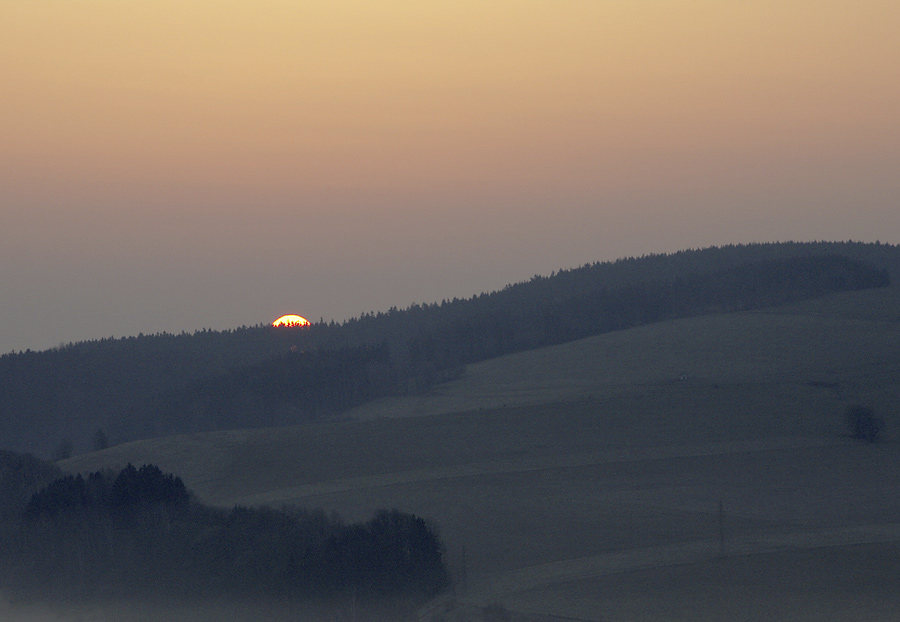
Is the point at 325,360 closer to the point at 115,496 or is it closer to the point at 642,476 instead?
the point at 642,476

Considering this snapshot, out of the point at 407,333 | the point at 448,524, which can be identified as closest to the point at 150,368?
the point at 407,333

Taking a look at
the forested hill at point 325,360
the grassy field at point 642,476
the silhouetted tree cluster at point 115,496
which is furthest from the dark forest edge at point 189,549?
the forested hill at point 325,360

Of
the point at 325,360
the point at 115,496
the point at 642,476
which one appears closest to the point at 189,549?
the point at 115,496

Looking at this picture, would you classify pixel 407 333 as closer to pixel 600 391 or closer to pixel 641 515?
pixel 600 391

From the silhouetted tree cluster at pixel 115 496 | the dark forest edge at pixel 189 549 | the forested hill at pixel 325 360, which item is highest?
the forested hill at pixel 325 360

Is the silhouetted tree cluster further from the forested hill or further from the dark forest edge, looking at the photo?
the forested hill

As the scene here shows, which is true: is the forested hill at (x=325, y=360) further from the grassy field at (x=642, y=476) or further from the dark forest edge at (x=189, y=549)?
the dark forest edge at (x=189, y=549)
